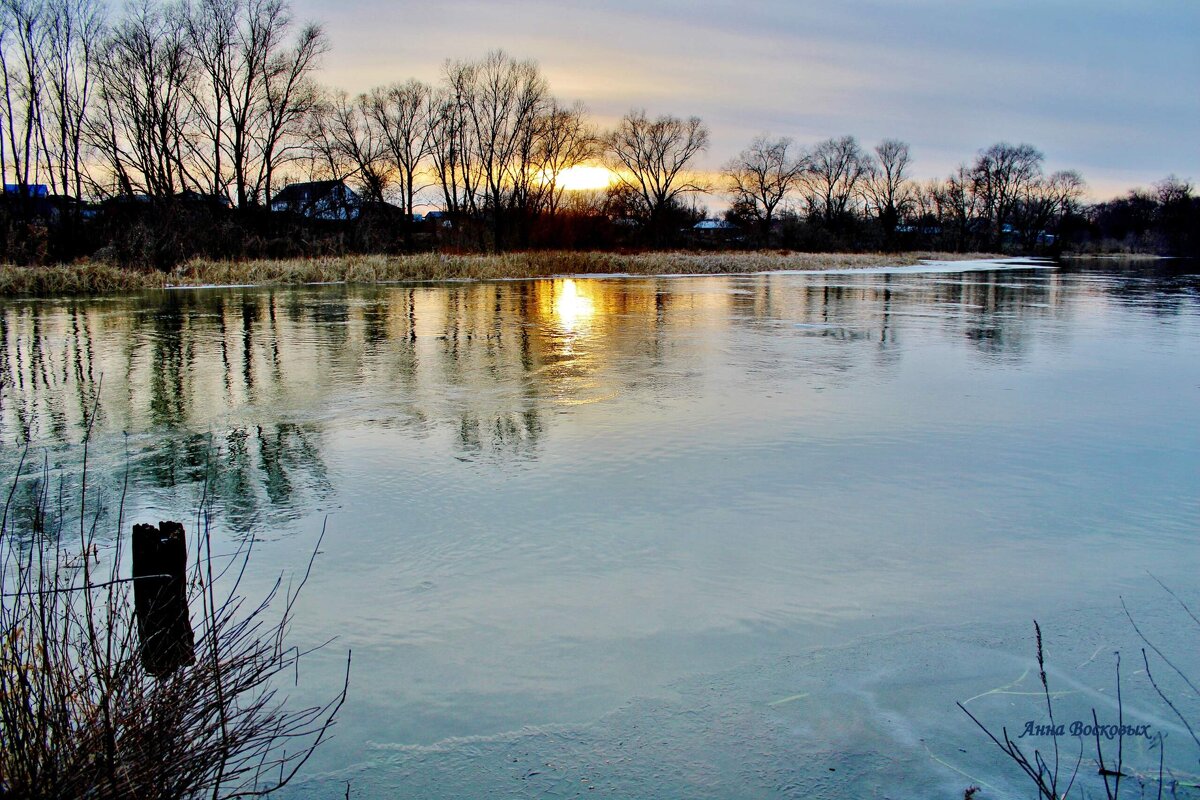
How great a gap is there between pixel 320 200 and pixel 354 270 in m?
21.3

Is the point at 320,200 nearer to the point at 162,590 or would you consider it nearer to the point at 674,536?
the point at 674,536

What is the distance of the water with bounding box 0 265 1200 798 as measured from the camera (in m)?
2.78

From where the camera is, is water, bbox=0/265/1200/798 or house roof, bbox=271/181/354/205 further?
house roof, bbox=271/181/354/205

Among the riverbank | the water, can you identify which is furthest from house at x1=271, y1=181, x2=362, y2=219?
the water

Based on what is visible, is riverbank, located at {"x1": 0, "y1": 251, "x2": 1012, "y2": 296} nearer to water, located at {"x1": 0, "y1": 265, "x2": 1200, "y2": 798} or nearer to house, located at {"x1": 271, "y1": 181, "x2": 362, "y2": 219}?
water, located at {"x1": 0, "y1": 265, "x2": 1200, "y2": 798}

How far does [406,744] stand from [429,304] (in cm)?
1720

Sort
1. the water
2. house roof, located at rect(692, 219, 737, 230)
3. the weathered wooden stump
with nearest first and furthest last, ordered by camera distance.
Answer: the weathered wooden stump, the water, house roof, located at rect(692, 219, 737, 230)

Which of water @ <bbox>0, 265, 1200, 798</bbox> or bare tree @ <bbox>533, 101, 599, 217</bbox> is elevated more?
bare tree @ <bbox>533, 101, 599, 217</bbox>

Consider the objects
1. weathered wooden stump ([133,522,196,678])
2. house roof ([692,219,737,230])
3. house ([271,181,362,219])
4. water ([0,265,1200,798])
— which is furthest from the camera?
house roof ([692,219,737,230])

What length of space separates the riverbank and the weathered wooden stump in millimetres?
22610

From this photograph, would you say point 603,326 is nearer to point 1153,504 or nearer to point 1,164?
point 1153,504

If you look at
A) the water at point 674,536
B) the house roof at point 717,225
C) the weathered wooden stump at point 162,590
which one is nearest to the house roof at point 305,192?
the water at point 674,536

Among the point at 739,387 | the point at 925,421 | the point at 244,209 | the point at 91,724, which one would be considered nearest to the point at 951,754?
the point at 91,724

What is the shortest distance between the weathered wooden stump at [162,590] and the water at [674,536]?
52 centimetres
